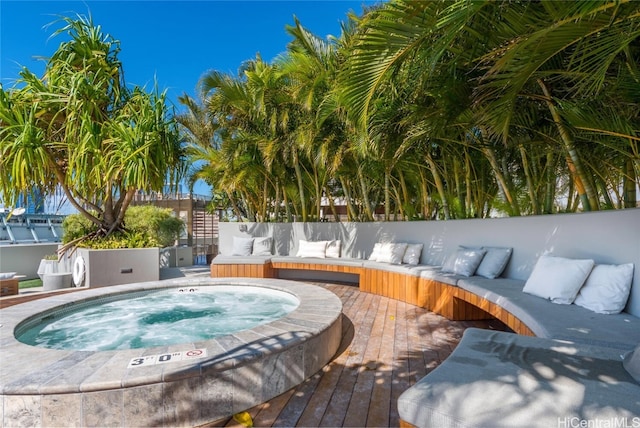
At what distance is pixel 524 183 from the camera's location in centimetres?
497

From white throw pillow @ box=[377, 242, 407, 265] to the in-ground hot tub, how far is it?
308cm

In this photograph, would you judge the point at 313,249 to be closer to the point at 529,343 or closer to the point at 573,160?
the point at 573,160

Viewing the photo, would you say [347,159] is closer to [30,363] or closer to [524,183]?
[524,183]

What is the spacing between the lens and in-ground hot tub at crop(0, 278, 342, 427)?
1722mm

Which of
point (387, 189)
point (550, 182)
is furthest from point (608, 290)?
point (387, 189)

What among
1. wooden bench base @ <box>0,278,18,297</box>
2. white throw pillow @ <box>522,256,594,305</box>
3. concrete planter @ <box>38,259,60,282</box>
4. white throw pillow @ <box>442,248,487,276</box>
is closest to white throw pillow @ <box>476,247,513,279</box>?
white throw pillow @ <box>442,248,487,276</box>

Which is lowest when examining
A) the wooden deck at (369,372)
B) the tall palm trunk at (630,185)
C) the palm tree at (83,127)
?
the wooden deck at (369,372)

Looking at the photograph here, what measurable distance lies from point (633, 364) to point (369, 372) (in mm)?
1607

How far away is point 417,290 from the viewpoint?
464 centimetres

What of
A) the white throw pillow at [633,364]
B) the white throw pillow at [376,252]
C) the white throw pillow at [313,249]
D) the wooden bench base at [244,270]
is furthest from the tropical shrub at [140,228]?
the white throw pillow at [633,364]

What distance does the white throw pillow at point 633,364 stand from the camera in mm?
1432

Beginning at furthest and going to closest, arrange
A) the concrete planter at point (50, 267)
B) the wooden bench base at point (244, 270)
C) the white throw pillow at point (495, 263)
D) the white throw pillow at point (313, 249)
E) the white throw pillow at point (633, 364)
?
the white throw pillow at point (313, 249) → the wooden bench base at point (244, 270) → the concrete planter at point (50, 267) → the white throw pillow at point (495, 263) → the white throw pillow at point (633, 364)

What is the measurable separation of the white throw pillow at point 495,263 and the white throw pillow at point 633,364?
2.42 m

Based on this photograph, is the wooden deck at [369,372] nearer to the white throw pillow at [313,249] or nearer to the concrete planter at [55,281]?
the white throw pillow at [313,249]
